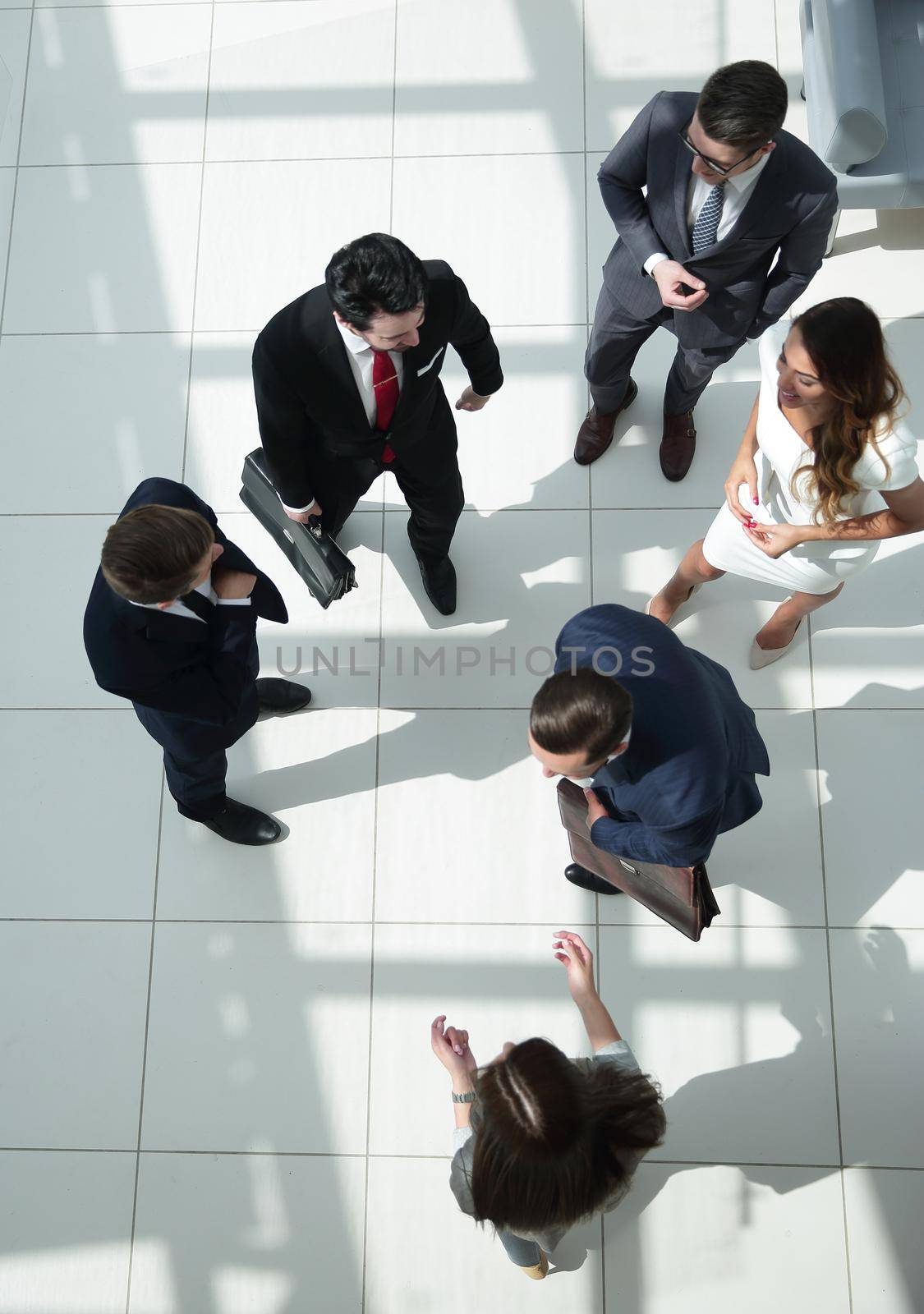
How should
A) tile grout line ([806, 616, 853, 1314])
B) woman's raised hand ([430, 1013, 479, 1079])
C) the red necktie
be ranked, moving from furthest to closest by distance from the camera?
tile grout line ([806, 616, 853, 1314]) → woman's raised hand ([430, 1013, 479, 1079]) → the red necktie

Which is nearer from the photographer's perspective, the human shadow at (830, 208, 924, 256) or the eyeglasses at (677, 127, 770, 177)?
the eyeglasses at (677, 127, 770, 177)

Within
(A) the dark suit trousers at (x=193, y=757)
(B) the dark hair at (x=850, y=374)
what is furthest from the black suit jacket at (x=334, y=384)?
(B) the dark hair at (x=850, y=374)

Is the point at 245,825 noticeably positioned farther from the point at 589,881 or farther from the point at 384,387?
the point at 384,387

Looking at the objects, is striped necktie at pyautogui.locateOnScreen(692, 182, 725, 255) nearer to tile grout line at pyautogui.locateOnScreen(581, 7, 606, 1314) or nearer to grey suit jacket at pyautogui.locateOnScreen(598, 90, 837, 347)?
grey suit jacket at pyautogui.locateOnScreen(598, 90, 837, 347)

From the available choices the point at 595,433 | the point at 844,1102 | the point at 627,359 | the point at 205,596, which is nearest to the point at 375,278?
the point at 205,596

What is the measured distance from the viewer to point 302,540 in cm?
288

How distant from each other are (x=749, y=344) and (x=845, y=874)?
1.93 metres

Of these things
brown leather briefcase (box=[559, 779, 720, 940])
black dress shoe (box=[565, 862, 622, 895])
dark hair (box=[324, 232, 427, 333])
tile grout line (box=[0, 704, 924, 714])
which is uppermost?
dark hair (box=[324, 232, 427, 333])

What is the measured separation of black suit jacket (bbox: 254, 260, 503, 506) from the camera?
2.22 meters

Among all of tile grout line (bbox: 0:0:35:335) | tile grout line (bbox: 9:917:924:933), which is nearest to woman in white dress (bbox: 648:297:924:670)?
tile grout line (bbox: 9:917:924:933)

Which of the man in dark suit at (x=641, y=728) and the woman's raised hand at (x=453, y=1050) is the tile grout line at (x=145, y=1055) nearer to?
the woman's raised hand at (x=453, y=1050)

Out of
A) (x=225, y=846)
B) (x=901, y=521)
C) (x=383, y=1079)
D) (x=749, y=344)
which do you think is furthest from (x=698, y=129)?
(x=383, y=1079)

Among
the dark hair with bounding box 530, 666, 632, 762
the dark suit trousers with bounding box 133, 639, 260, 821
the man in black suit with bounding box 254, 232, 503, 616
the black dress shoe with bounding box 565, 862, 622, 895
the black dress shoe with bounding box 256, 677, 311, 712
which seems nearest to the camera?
the dark hair with bounding box 530, 666, 632, 762

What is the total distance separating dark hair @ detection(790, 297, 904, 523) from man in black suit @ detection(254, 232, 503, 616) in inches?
32.8
